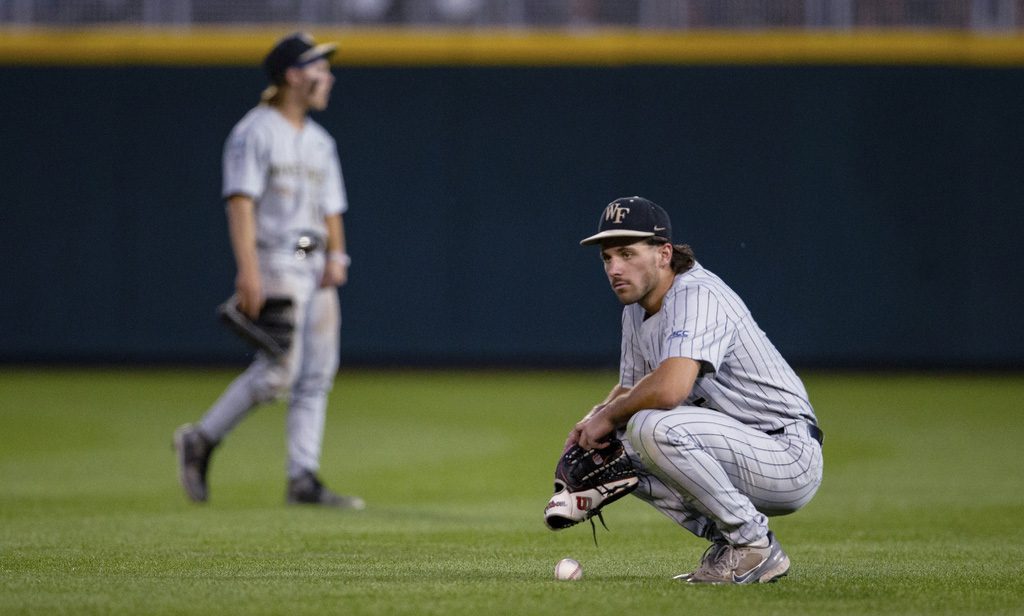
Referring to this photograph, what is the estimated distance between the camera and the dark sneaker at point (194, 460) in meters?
7.76

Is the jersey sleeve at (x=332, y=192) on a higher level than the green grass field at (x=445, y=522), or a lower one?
higher

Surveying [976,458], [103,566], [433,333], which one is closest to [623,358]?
[103,566]

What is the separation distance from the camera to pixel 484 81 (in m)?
17.5

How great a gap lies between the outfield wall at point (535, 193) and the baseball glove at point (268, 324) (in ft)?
31.8

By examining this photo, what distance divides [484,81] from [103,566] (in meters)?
12.7

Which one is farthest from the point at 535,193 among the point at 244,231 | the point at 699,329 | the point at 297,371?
the point at 699,329

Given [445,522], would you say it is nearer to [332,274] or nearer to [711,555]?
[332,274]

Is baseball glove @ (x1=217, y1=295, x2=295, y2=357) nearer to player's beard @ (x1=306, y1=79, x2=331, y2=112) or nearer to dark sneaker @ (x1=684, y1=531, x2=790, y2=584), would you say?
player's beard @ (x1=306, y1=79, x2=331, y2=112)

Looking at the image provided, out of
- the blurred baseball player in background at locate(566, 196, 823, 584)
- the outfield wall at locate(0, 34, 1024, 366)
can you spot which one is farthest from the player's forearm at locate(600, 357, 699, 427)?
the outfield wall at locate(0, 34, 1024, 366)

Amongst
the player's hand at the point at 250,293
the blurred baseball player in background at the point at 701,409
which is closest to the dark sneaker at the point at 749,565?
the blurred baseball player in background at the point at 701,409

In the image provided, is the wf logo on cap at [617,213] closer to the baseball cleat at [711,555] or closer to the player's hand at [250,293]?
the baseball cleat at [711,555]

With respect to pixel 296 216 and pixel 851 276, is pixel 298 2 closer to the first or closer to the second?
pixel 851 276

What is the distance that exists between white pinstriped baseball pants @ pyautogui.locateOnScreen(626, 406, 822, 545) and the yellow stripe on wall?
12661 millimetres

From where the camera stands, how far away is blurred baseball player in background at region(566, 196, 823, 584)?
4.73 m
